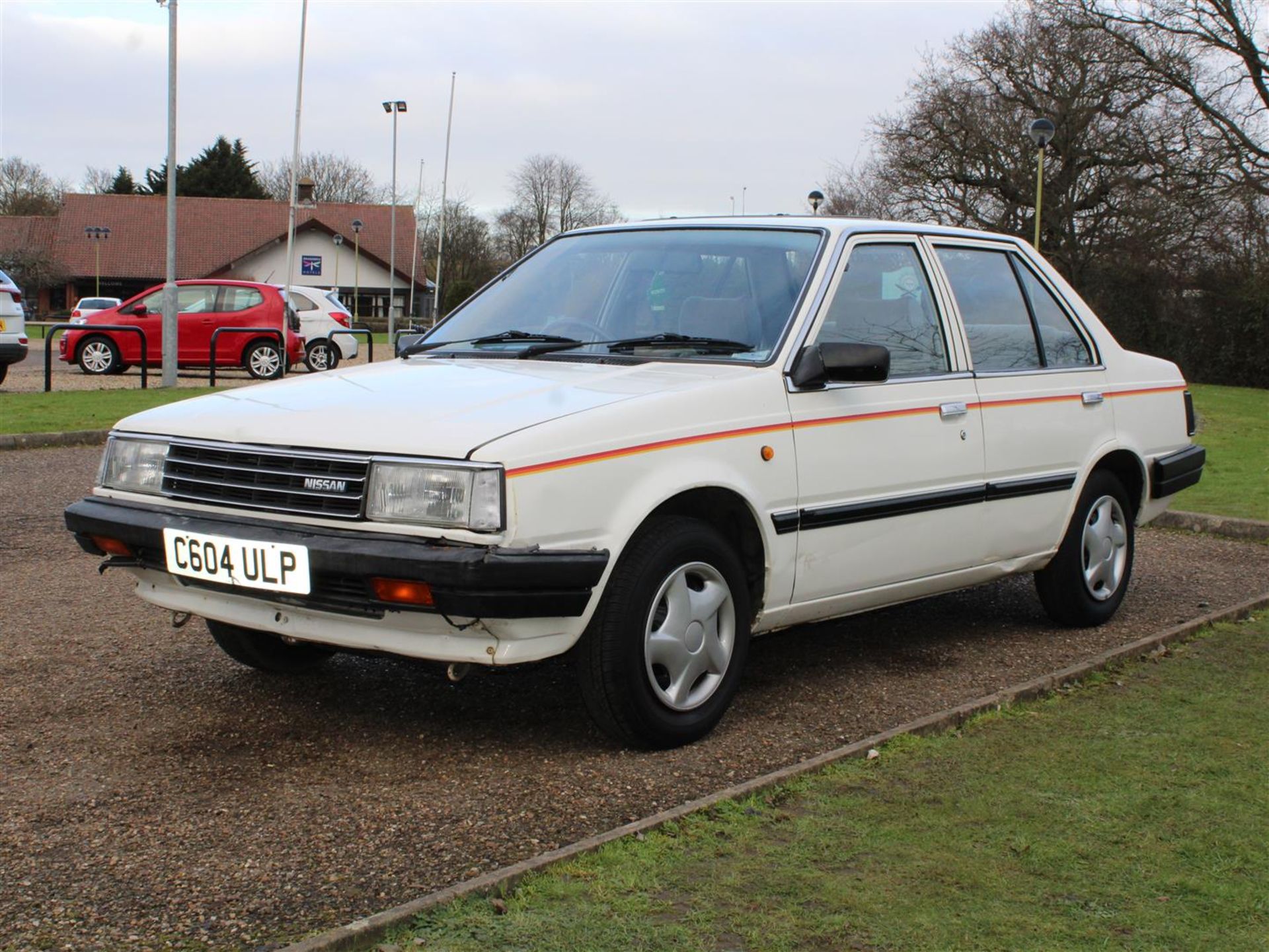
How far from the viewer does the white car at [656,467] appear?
13.1ft

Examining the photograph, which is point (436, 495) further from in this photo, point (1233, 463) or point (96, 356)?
point (96, 356)

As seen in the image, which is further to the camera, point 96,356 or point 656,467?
point 96,356

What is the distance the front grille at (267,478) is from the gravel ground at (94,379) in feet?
44.4

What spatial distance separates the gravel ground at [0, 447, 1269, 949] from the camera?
10.8ft

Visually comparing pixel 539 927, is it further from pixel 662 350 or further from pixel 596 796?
pixel 662 350

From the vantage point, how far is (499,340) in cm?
541

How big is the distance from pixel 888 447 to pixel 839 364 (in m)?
0.52

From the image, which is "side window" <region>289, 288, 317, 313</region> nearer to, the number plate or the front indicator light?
the number plate

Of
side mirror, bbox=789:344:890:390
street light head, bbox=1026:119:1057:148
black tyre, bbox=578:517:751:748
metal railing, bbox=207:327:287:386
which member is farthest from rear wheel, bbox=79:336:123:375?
black tyre, bbox=578:517:751:748

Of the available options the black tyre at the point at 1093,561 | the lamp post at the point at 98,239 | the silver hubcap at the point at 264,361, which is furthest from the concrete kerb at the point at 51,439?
the lamp post at the point at 98,239

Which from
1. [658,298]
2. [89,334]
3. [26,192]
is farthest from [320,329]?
[26,192]

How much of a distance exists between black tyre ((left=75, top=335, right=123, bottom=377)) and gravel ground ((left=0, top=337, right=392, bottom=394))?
0.48 feet

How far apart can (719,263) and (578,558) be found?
68.1 inches

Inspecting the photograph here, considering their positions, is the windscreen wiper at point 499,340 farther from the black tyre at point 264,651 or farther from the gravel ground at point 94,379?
the gravel ground at point 94,379
